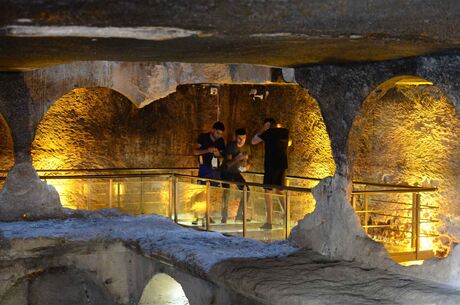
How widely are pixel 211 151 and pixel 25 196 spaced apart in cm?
286

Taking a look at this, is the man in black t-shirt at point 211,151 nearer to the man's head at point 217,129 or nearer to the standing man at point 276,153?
the man's head at point 217,129

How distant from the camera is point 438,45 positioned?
5.44 meters

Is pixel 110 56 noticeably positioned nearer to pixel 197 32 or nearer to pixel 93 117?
pixel 197 32

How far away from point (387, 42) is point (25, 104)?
17.8ft

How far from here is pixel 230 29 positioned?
185 inches

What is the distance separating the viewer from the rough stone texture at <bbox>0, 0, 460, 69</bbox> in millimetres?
4004

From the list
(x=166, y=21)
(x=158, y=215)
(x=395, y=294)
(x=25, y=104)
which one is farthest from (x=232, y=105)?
(x=166, y=21)

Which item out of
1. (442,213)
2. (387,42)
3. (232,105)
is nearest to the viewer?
(387,42)

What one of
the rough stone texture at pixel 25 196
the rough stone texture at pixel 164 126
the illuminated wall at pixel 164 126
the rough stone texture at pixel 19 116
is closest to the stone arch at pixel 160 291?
the rough stone texture at pixel 25 196

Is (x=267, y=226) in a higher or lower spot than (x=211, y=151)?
lower

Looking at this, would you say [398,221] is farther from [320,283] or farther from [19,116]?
[19,116]

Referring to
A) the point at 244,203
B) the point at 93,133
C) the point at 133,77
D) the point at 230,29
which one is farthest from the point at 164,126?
the point at 230,29

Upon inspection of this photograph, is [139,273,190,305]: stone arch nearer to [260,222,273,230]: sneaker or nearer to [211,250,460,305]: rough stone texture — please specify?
[260,222,273,230]: sneaker

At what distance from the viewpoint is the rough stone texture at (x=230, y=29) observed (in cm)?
400
